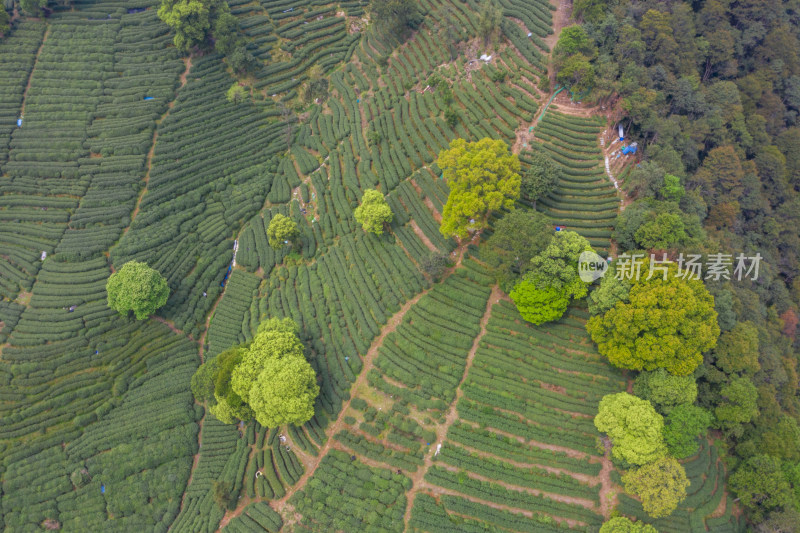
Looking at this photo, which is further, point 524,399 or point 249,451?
point 249,451

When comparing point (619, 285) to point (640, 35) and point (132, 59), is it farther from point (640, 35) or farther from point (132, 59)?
point (132, 59)

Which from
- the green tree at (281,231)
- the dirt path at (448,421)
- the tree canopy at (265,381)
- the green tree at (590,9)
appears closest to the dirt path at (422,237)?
the dirt path at (448,421)

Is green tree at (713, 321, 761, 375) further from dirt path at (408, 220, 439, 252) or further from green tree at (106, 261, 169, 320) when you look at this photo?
green tree at (106, 261, 169, 320)

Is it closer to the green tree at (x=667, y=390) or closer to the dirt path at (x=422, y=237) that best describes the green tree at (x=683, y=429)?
the green tree at (x=667, y=390)

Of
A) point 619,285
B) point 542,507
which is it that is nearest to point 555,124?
point 619,285

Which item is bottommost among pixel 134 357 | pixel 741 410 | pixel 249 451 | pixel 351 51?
pixel 741 410

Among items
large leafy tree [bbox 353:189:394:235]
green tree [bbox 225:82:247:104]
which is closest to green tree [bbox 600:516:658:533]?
large leafy tree [bbox 353:189:394:235]
